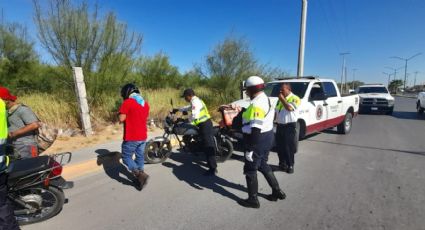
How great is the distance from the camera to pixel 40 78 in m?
12.9

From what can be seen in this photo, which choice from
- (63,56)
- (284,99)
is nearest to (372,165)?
(284,99)

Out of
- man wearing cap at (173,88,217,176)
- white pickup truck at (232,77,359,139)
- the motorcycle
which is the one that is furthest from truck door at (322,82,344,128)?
the motorcycle

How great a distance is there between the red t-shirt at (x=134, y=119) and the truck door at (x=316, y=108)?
4.51 m

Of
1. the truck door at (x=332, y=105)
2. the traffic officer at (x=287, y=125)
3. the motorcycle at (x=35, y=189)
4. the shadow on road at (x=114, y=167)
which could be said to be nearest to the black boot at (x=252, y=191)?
the traffic officer at (x=287, y=125)

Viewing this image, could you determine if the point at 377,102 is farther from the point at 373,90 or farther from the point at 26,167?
the point at 26,167

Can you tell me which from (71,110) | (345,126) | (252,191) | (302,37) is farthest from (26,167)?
(302,37)

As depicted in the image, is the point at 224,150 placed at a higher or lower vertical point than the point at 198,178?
higher

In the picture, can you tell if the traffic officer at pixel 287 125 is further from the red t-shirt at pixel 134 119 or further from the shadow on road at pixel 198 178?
the red t-shirt at pixel 134 119

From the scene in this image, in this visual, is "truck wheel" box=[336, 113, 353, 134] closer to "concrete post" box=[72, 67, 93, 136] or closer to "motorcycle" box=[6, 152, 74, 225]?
"concrete post" box=[72, 67, 93, 136]

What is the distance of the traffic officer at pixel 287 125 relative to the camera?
527 centimetres

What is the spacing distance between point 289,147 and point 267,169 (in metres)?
1.46

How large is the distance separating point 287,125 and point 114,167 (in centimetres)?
365

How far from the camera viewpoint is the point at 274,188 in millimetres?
4066

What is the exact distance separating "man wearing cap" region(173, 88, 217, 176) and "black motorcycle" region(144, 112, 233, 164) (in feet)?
0.94
